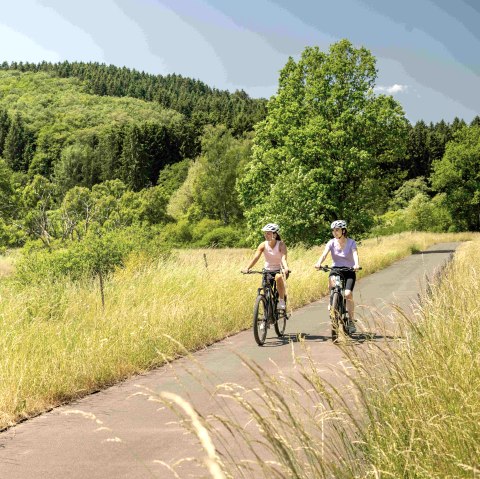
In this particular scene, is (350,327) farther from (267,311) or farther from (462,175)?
(462,175)

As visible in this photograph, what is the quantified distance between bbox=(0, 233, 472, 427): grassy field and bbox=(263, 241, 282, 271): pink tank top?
Result: 4.95 feet

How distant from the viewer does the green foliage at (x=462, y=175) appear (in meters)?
70.6

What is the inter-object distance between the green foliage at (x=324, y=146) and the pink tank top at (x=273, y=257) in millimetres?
21675

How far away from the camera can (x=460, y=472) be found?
8.98 feet

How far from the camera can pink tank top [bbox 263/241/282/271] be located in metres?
10.6

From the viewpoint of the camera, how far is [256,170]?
37.6 meters

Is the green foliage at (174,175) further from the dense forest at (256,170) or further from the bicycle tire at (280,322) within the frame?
the bicycle tire at (280,322)

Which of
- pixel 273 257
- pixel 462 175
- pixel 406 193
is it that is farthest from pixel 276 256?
pixel 406 193

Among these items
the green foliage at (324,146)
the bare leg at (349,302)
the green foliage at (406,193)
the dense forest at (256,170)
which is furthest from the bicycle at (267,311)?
the green foliage at (406,193)

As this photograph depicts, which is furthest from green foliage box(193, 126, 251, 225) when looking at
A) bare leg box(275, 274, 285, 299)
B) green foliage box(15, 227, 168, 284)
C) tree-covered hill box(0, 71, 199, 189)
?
bare leg box(275, 274, 285, 299)

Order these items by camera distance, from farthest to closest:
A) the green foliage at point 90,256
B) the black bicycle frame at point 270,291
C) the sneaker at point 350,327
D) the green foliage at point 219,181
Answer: the green foliage at point 219,181 → the green foliage at point 90,256 → the black bicycle frame at point 270,291 → the sneaker at point 350,327

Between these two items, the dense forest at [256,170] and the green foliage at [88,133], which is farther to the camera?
the green foliage at [88,133]

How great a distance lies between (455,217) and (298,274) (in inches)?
2423

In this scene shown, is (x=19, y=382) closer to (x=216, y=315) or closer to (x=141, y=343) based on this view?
(x=141, y=343)
